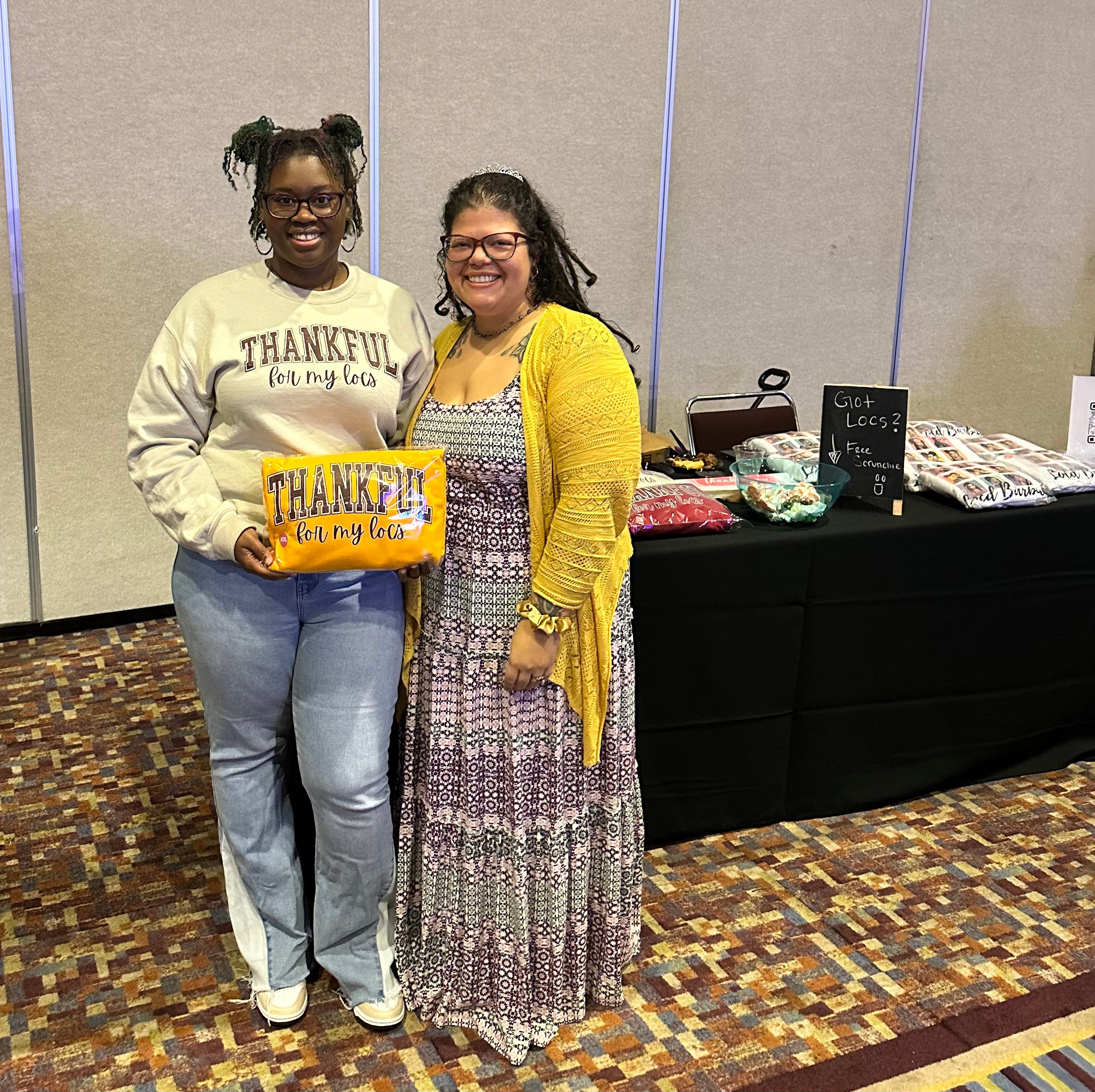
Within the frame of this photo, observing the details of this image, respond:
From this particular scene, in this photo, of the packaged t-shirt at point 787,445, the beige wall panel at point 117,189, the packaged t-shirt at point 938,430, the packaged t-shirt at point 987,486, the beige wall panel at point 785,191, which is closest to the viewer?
the packaged t-shirt at point 987,486

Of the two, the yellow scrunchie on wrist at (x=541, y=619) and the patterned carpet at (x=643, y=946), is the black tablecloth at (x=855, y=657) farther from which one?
the yellow scrunchie on wrist at (x=541, y=619)

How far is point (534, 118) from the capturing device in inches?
175

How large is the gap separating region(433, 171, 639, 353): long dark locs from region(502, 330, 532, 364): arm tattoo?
0.09 m

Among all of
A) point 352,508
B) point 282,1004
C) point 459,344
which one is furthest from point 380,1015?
point 459,344

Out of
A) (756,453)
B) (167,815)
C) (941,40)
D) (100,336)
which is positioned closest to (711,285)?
(941,40)

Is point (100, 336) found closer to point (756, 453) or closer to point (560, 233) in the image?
point (756, 453)

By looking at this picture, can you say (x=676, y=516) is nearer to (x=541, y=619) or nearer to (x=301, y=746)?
(x=541, y=619)

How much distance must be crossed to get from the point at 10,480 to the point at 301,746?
255cm

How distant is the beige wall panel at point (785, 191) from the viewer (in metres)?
4.79

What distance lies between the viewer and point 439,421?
191 centimetres

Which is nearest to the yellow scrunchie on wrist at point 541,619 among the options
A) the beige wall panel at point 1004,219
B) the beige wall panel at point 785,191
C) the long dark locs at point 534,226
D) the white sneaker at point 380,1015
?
the long dark locs at point 534,226

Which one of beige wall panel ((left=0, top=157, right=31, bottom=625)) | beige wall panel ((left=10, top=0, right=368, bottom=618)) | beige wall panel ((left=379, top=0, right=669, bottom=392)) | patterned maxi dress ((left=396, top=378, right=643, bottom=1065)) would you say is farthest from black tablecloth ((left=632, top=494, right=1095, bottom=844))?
beige wall panel ((left=0, top=157, right=31, bottom=625))

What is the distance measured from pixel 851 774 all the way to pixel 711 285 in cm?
269

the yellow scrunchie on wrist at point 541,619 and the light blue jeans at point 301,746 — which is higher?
the yellow scrunchie on wrist at point 541,619
